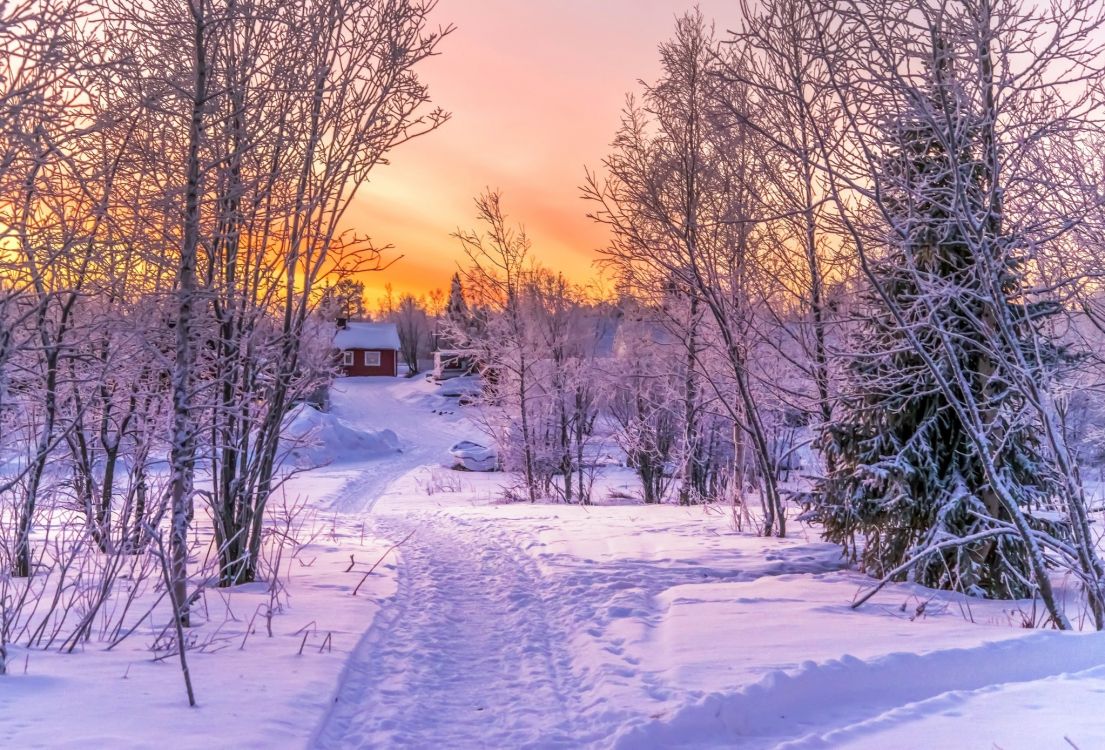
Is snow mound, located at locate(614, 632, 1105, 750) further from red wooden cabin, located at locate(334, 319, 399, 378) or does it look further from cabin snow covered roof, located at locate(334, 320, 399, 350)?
red wooden cabin, located at locate(334, 319, 399, 378)

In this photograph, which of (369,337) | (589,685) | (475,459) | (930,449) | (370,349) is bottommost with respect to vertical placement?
(589,685)

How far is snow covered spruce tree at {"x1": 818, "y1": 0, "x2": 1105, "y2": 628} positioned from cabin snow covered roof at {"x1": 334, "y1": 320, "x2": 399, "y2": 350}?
6161cm

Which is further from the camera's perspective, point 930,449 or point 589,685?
point 930,449

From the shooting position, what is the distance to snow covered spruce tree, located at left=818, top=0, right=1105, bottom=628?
17.1 ft

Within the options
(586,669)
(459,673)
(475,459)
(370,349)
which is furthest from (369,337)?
(586,669)

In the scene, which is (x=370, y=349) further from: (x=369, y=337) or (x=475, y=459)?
(x=475, y=459)

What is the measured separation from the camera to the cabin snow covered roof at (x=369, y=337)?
6794 cm

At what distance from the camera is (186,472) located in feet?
18.3

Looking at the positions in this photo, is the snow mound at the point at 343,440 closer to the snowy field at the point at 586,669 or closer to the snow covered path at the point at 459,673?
the snowy field at the point at 586,669

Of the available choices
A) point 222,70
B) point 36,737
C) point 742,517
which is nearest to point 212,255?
point 222,70

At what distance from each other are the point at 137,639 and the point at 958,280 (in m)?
8.26

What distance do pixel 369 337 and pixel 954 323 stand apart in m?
65.0

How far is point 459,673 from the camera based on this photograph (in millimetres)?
5328

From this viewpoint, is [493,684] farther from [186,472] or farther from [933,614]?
[933,614]
